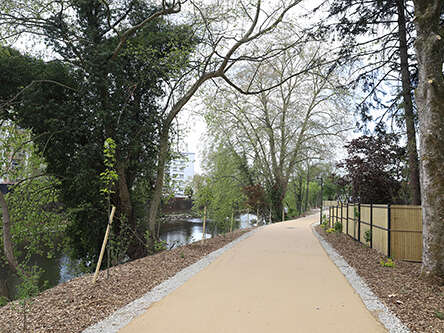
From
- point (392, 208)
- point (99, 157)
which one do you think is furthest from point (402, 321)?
point (99, 157)

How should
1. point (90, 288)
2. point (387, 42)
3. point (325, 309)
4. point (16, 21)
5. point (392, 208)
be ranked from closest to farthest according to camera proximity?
point (325, 309), point (90, 288), point (392, 208), point (16, 21), point (387, 42)

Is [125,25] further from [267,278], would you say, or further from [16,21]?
[267,278]

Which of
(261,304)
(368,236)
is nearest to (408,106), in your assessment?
(368,236)

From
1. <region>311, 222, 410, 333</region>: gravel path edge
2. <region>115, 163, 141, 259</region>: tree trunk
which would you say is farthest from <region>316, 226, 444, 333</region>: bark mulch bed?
<region>115, 163, 141, 259</region>: tree trunk

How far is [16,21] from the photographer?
33.8 ft

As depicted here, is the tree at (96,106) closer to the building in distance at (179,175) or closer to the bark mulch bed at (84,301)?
the building in distance at (179,175)

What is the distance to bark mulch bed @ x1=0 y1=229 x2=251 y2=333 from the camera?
13.5 ft

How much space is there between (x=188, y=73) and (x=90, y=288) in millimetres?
8277

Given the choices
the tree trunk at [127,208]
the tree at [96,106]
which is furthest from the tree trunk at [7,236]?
the tree trunk at [127,208]

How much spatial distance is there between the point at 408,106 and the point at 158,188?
29.1 ft

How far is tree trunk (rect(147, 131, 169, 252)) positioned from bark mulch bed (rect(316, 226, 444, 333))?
6256 mm

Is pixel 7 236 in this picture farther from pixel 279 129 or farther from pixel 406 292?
pixel 279 129

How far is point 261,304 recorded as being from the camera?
4.74 meters

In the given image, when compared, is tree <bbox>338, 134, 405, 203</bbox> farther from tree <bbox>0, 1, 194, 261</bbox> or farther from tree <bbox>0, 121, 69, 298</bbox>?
tree <bbox>0, 121, 69, 298</bbox>
